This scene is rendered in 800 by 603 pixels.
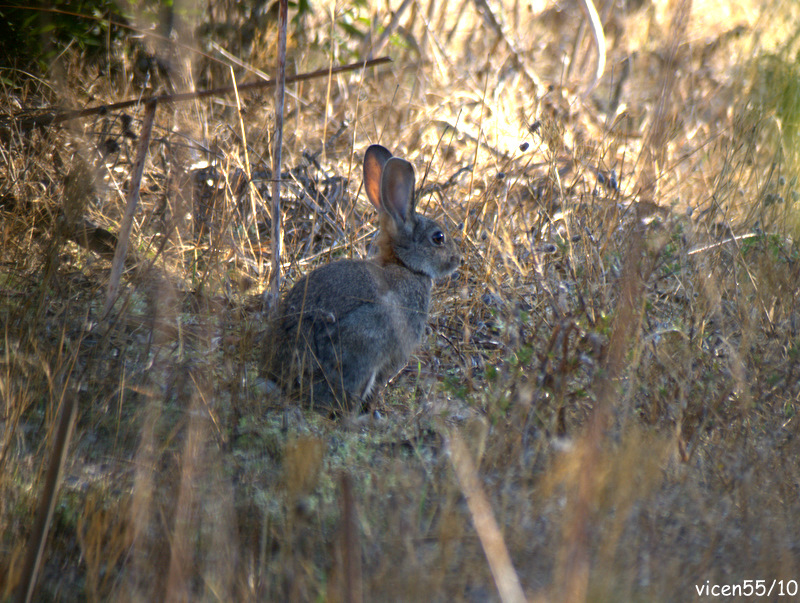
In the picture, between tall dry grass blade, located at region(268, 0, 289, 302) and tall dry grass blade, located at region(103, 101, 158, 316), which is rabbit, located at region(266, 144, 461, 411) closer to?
tall dry grass blade, located at region(268, 0, 289, 302)

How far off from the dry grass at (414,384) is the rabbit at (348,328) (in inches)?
6.8

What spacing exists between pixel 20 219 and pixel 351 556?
328 centimetres

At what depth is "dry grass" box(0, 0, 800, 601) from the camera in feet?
6.80

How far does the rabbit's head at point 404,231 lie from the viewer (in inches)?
179

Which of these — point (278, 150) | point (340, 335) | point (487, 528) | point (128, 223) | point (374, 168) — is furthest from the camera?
point (374, 168)

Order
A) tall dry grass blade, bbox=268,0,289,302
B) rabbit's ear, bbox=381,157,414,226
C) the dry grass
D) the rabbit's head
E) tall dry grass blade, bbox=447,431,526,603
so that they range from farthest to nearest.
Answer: the rabbit's head → rabbit's ear, bbox=381,157,414,226 → tall dry grass blade, bbox=268,0,289,302 → the dry grass → tall dry grass blade, bbox=447,431,526,603

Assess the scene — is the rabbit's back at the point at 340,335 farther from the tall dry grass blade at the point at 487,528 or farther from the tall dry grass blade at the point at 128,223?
the tall dry grass blade at the point at 487,528

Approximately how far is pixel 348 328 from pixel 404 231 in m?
1.04

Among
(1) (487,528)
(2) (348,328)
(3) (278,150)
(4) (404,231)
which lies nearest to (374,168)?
(4) (404,231)

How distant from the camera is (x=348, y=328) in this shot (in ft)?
12.5

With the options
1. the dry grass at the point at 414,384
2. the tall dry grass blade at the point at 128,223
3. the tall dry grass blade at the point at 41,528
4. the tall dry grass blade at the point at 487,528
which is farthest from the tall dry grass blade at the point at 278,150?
the tall dry grass blade at the point at 41,528

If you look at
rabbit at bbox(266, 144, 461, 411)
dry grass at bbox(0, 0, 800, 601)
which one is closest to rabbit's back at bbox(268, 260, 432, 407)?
rabbit at bbox(266, 144, 461, 411)

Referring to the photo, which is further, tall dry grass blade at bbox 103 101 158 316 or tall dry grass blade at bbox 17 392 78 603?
tall dry grass blade at bbox 103 101 158 316

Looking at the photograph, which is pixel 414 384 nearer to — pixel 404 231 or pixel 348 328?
pixel 348 328
